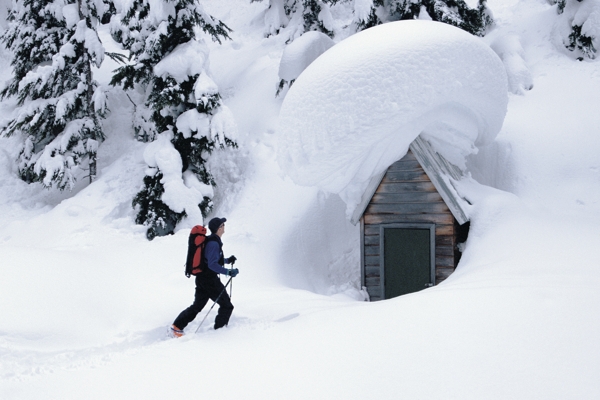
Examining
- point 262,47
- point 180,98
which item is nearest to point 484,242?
point 180,98

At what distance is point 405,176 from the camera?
26.1 ft

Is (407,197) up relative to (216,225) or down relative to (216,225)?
down

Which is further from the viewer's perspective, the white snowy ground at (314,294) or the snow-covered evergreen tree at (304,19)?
the snow-covered evergreen tree at (304,19)

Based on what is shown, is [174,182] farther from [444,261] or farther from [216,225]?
[444,261]

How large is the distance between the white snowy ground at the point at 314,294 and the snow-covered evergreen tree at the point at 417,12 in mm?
2704

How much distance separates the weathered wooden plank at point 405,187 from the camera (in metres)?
7.78

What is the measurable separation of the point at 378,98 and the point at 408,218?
2234 millimetres

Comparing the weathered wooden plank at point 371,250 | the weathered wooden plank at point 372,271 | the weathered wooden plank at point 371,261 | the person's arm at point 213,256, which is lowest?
the weathered wooden plank at point 372,271

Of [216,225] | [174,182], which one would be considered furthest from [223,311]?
[174,182]

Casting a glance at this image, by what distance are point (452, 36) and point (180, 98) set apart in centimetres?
649

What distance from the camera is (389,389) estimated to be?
3170mm

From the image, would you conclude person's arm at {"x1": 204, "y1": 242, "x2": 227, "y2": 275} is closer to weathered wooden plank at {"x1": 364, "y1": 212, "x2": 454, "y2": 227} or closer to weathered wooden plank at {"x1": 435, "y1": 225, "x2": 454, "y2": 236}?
weathered wooden plank at {"x1": 364, "y1": 212, "x2": 454, "y2": 227}

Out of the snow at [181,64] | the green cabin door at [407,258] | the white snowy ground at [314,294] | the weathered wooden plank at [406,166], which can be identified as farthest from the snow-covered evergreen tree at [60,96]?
the green cabin door at [407,258]

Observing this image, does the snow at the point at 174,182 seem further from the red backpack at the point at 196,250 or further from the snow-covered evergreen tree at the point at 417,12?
the snow-covered evergreen tree at the point at 417,12
